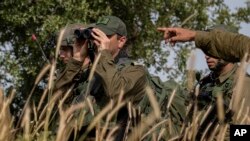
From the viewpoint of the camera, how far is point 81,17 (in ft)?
56.9

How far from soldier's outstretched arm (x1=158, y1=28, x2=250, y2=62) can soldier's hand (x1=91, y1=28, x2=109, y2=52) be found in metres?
0.76

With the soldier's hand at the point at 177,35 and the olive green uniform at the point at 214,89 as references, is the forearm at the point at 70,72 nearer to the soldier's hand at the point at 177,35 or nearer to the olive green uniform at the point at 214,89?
the olive green uniform at the point at 214,89

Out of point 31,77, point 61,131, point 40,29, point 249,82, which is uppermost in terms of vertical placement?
point 61,131

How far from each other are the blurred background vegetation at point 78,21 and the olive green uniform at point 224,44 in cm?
1304

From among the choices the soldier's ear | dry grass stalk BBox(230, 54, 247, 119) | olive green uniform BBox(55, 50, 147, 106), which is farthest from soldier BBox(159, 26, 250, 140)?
the soldier's ear

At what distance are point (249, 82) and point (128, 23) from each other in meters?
14.7

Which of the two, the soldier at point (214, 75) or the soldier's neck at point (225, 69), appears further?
the soldier's neck at point (225, 69)

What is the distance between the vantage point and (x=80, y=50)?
15.8 feet

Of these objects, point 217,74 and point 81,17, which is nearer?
point 217,74

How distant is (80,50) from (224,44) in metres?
1.54

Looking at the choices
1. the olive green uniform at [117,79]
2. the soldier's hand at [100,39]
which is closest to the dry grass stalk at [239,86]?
the olive green uniform at [117,79]

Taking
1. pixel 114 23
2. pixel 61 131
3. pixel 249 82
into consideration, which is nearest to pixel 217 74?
pixel 249 82

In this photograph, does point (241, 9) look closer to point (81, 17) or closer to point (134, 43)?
point (134, 43)

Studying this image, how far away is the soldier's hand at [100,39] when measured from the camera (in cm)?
416
